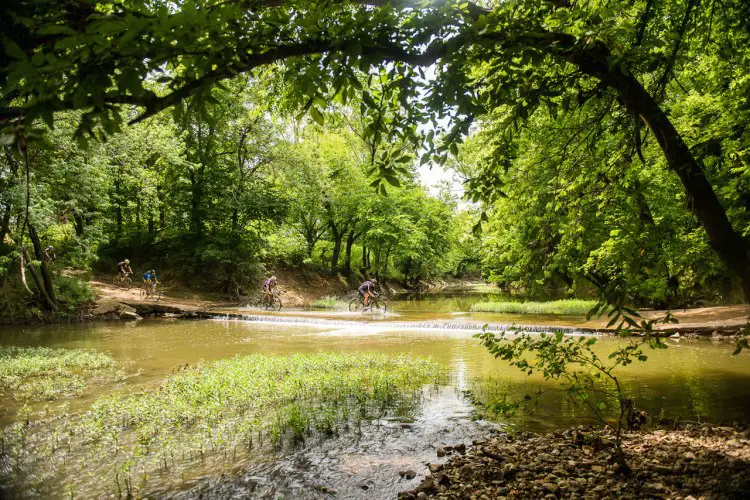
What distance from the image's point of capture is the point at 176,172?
101 ft

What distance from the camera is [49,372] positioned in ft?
33.2

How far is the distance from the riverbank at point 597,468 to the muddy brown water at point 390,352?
2.18 ft

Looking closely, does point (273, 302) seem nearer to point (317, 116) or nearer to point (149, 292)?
point (149, 292)

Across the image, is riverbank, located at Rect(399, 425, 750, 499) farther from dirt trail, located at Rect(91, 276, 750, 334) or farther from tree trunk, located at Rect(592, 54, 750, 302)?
dirt trail, located at Rect(91, 276, 750, 334)

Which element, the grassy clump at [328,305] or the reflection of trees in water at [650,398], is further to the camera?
the grassy clump at [328,305]

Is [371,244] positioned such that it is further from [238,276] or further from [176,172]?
[176,172]

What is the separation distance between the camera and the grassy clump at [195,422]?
5164 mm

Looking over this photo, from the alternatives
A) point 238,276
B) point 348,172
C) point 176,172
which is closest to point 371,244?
point 348,172

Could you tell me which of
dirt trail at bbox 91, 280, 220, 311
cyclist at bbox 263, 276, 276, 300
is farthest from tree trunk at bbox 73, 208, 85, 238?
cyclist at bbox 263, 276, 276, 300

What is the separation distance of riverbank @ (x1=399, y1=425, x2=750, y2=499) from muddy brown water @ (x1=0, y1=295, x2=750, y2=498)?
67 cm

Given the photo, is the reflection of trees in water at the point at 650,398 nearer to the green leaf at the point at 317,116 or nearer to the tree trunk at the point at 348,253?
the green leaf at the point at 317,116

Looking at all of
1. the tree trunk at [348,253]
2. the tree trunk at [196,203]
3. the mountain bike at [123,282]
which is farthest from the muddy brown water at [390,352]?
the tree trunk at [348,253]

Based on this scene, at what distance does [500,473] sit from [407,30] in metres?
3.94

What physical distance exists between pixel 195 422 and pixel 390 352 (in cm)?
723
